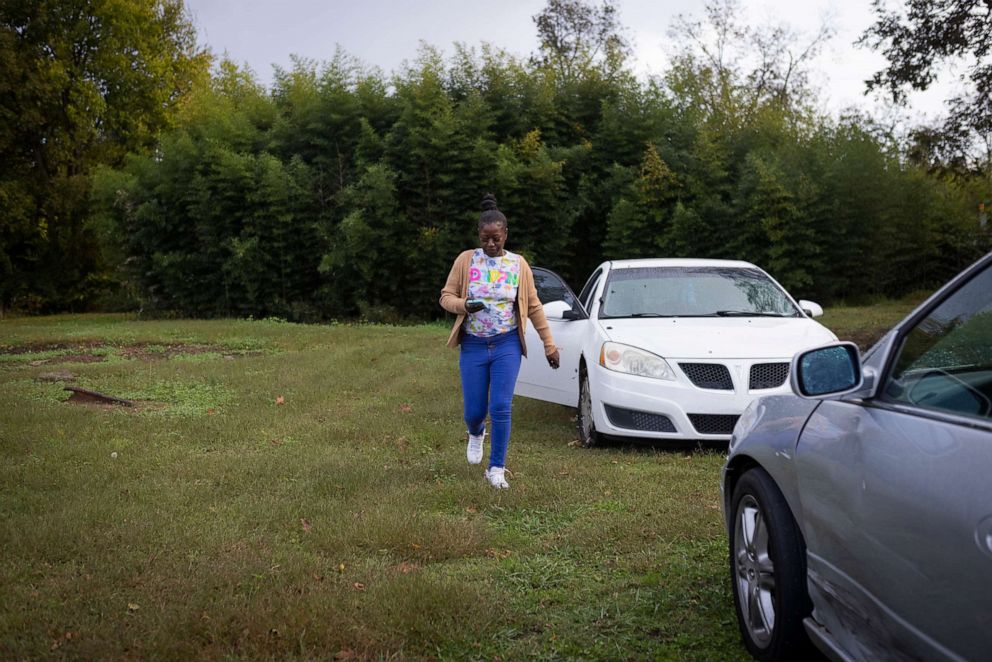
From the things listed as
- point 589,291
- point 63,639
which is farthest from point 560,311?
point 63,639

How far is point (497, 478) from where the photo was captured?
20.5ft

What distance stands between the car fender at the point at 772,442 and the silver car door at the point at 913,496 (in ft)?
0.29

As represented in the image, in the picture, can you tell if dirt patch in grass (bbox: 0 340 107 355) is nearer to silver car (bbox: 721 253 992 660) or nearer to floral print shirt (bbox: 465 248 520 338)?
floral print shirt (bbox: 465 248 520 338)

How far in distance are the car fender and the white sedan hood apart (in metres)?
3.48

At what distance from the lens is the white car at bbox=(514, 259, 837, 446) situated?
725 cm

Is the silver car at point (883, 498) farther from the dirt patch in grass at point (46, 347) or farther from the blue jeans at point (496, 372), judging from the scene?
the dirt patch in grass at point (46, 347)

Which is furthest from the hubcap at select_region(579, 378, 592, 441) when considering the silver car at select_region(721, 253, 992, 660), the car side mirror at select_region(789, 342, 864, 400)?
the car side mirror at select_region(789, 342, 864, 400)

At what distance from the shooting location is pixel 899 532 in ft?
7.84

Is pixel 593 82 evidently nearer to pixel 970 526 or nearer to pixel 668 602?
pixel 668 602

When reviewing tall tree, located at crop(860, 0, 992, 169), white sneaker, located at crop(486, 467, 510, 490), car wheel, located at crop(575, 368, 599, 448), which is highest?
tall tree, located at crop(860, 0, 992, 169)

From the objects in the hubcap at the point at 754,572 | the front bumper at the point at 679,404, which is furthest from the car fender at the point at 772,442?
the front bumper at the point at 679,404

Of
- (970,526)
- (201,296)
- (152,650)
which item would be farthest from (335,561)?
(201,296)

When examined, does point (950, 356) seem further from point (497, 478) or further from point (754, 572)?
point (497, 478)

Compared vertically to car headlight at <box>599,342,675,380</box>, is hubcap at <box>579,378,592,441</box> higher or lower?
lower
